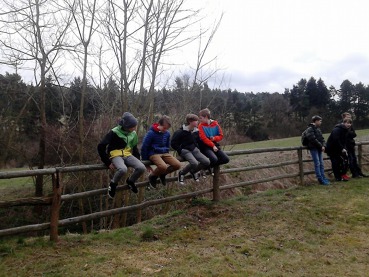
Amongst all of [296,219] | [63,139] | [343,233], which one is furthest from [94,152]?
[343,233]

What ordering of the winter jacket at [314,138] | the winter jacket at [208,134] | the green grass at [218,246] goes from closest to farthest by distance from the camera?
the green grass at [218,246] < the winter jacket at [208,134] < the winter jacket at [314,138]

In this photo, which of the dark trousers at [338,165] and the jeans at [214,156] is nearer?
the jeans at [214,156]

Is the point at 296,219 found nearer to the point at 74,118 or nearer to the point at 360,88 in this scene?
the point at 74,118

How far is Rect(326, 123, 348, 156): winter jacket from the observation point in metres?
9.44

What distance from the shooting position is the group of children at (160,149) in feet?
17.5

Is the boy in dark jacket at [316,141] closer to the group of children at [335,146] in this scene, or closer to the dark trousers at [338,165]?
the group of children at [335,146]

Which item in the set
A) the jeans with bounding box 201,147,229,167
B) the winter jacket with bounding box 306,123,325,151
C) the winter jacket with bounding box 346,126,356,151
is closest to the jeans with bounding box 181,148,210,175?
the jeans with bounding box 201,147,229,167

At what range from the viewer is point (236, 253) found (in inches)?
183

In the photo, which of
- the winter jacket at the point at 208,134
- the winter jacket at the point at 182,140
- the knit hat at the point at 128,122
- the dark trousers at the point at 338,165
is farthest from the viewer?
the dark trousers at the point at 338,165

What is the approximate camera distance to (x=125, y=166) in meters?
5.23

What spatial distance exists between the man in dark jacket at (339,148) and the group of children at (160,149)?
13.9 feet

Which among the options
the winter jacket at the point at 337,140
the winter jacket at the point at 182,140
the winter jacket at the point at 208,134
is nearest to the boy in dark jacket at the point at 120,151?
the winter jacket at the point at 182,140

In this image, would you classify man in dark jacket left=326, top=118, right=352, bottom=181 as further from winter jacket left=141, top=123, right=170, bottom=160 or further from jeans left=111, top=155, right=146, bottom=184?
jeans left=111, top=155, right=146, bottom=184

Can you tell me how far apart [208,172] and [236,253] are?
106 inches
